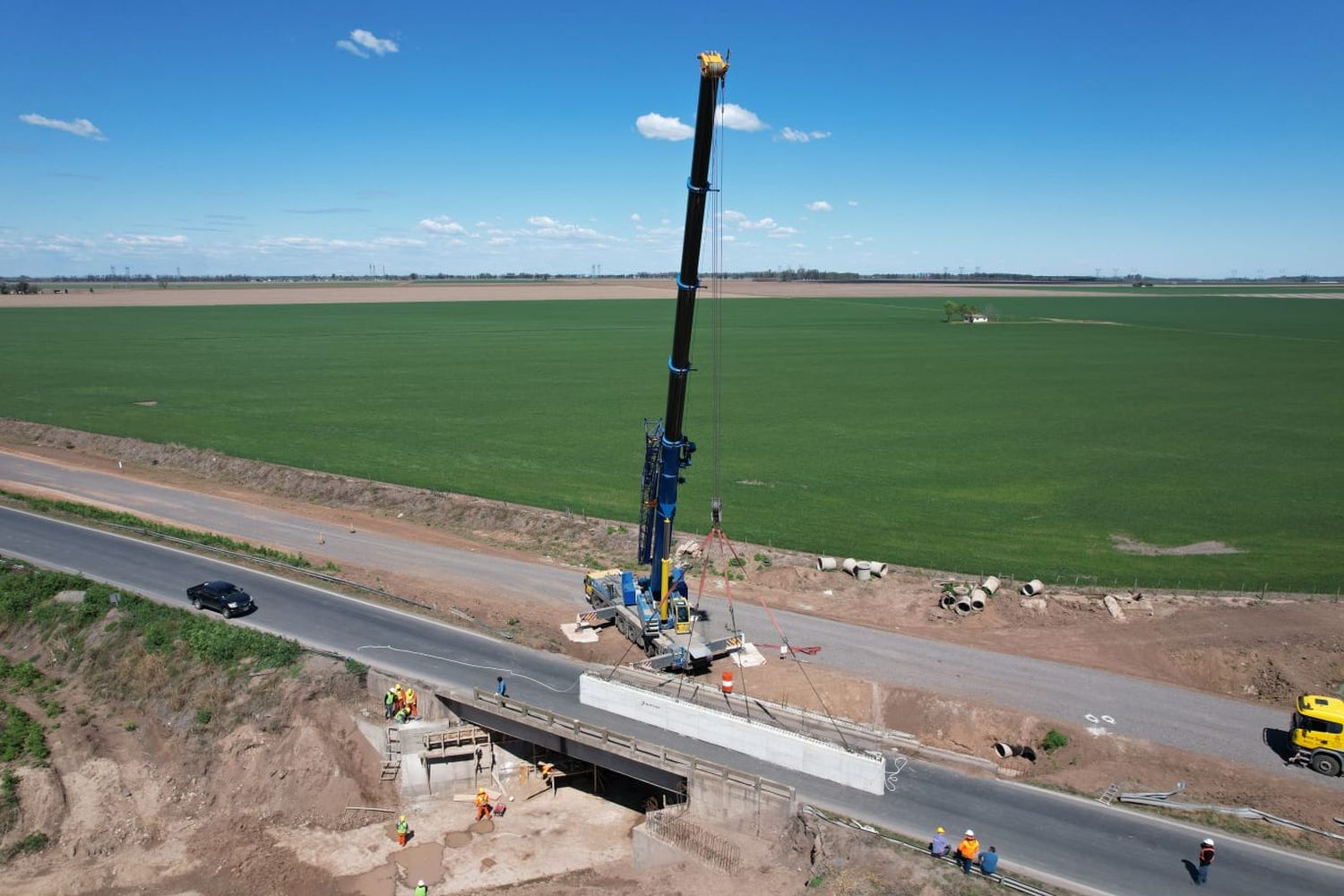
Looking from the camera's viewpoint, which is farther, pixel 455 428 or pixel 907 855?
pixel 455 428

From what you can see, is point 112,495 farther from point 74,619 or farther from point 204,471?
point 74,619

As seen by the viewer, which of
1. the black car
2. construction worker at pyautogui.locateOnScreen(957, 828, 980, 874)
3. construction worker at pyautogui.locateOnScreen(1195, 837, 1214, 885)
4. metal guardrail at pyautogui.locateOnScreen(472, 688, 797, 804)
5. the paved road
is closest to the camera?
construction worker at pyautogui.locateOnScreen(1195, 837, 1214, 885)

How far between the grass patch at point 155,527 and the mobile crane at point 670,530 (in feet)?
61.9

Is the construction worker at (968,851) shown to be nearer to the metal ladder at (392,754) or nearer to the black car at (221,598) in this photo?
the metal ladder at (392,754)

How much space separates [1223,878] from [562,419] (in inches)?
2782

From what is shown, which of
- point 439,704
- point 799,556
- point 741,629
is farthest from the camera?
point 799,556

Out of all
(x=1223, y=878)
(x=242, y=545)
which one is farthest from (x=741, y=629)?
(x=242, y=545)

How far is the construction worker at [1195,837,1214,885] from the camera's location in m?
23.0

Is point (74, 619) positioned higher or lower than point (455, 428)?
lower

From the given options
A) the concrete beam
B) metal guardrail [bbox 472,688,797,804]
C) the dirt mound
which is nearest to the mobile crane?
the concrete beam

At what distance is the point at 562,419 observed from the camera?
285 ft

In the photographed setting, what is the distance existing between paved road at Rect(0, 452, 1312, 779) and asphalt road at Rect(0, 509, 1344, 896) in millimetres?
5666

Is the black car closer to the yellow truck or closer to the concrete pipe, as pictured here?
the concrete pipe

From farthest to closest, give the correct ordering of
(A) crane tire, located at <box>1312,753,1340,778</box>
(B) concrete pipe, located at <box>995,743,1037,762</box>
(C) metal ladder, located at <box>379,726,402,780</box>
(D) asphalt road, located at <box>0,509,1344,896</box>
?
(C) metal ladder, located at <box>379,726,402,780</box> < (B) concrete pipe, located at <box>995,743,1037,762</box> < (A) crane tire, located at <box>1312,753,1340,778</box> < (D) asphalt road, located at <box>0,509,1344,896</box>
